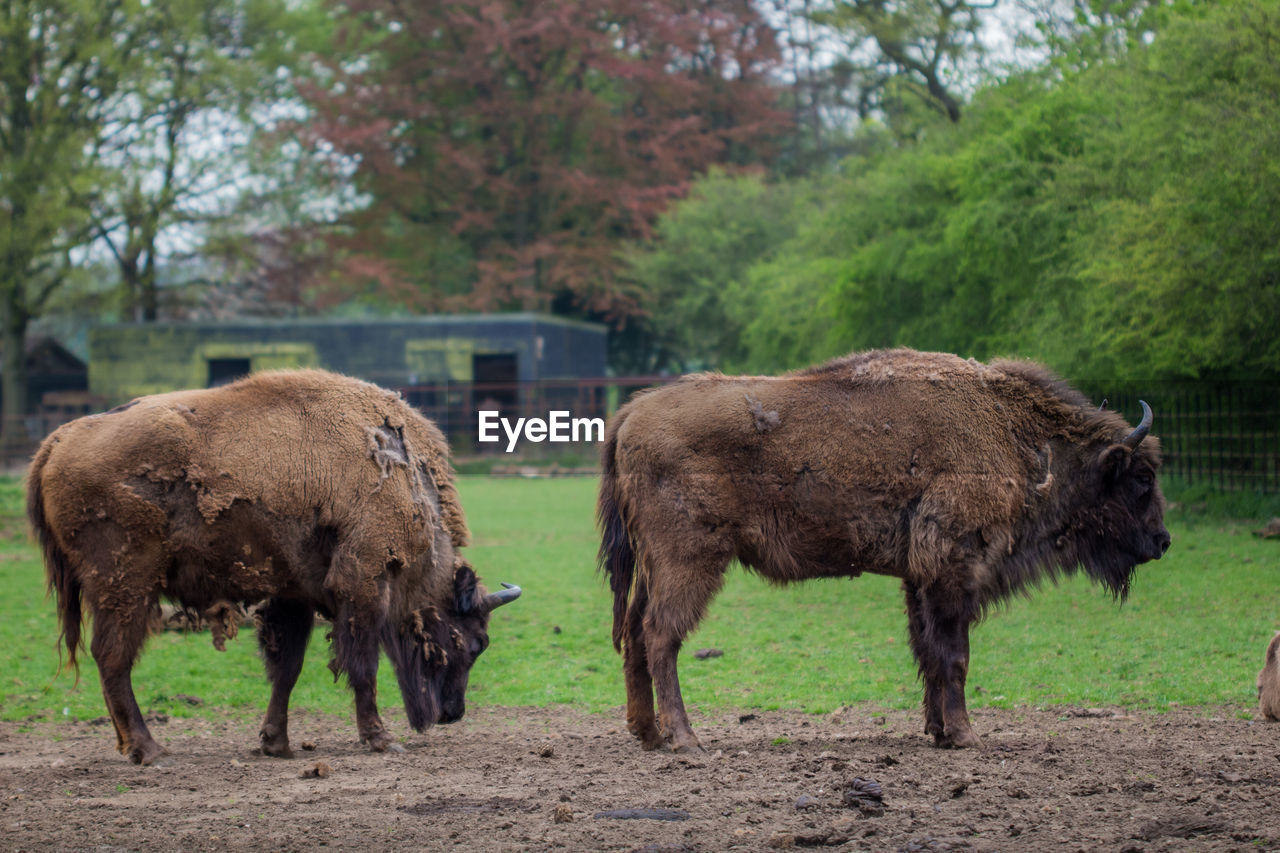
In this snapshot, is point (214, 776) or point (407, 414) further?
point (407, 414)

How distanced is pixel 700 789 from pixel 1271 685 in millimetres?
3297

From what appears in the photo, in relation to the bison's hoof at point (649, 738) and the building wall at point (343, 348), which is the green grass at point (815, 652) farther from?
the building wall at point (343, 348)

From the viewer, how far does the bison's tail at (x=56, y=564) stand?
7.00 metres

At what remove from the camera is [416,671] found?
7266 millimetres

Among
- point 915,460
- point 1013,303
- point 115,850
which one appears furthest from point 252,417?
point 1013,303

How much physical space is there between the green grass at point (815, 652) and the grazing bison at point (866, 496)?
106 cm

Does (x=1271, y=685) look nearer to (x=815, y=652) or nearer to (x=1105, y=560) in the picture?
(x=1105, y=560)

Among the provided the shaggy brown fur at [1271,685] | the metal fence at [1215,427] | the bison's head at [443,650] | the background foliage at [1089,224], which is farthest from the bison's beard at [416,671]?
the metal fence at [1215,427]

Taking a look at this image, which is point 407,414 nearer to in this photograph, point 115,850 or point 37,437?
point 115,850

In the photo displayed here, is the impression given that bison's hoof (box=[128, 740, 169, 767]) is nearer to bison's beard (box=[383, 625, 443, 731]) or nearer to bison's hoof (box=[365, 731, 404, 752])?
bison's hoof (box=[365, 731, 404, 752])

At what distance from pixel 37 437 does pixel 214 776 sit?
29062 millimetres

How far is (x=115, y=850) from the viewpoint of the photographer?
15.9 feet

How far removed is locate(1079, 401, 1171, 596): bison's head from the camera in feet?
Result: 23.5

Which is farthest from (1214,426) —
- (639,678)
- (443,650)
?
(443,650)
